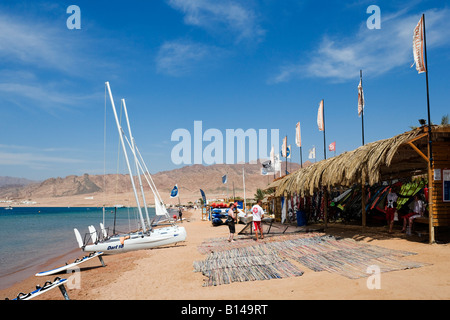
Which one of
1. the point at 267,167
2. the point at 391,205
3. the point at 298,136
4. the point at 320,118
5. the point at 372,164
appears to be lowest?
the point at 391,205

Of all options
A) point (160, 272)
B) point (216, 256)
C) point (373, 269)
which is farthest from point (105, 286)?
point (373, 269)

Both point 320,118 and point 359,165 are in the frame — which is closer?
point 359,165

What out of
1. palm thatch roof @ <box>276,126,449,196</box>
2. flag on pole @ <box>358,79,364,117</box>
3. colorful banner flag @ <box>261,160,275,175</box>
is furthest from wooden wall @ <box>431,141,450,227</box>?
colorful banner flag @ <box>261,160,275,175</box>

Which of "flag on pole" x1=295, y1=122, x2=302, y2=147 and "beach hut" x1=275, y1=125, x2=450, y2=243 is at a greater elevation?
"flag on pole" x1=295, y1=122, x2=302, y2=147

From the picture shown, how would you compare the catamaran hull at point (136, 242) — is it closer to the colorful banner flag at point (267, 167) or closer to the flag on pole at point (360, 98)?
the flag on pole at point (360, 98)

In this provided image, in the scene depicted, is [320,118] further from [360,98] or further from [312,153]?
[312,153]

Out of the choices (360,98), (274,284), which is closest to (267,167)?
(360,98)

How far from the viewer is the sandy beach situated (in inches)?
217

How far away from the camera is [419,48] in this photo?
31.2 ft

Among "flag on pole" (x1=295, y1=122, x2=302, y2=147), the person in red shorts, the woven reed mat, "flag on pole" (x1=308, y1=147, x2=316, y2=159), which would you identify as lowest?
the woven reed mat

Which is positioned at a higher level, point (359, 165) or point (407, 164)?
point (407, 164)

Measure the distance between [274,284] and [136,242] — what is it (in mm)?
9962

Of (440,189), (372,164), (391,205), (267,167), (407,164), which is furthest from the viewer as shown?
(267,167)

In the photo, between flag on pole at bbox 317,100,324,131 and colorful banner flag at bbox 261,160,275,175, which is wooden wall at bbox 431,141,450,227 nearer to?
flag on pole at bbox 317,100,324,131
